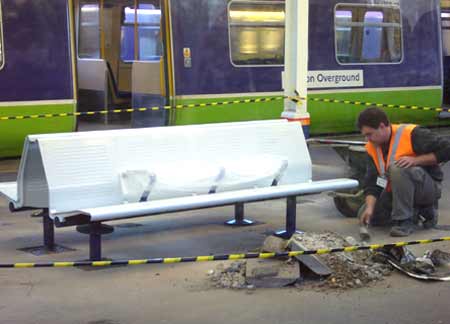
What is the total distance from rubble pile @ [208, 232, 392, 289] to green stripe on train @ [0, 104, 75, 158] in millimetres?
5809

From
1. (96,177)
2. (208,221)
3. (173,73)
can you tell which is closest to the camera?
(96,177)

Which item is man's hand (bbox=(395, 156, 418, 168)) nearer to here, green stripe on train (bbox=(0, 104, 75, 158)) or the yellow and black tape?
green stripe on train (bbox=(0, 104, 75, 158))

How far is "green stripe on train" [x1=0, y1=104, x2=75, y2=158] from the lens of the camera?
11.3m

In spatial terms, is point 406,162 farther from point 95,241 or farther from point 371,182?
point 95,241

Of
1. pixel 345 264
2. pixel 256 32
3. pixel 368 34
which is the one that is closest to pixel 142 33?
pixel 256 32

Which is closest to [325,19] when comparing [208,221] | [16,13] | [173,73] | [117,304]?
[173,73]

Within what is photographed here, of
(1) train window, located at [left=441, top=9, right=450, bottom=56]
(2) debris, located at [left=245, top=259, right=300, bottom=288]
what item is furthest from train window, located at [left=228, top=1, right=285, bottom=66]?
(2) debris, located at [left=245, top=259, right=300, bottom=288]

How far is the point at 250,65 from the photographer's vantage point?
13.2 m

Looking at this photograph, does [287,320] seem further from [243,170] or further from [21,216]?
[21,216]

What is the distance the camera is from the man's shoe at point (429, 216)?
7473 mm

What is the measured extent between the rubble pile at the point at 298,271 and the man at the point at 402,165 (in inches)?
35.3

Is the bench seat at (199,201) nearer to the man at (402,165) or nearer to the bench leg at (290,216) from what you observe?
the bench leg at (290,216)

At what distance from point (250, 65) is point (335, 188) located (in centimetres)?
611

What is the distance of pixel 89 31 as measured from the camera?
14.2 m
